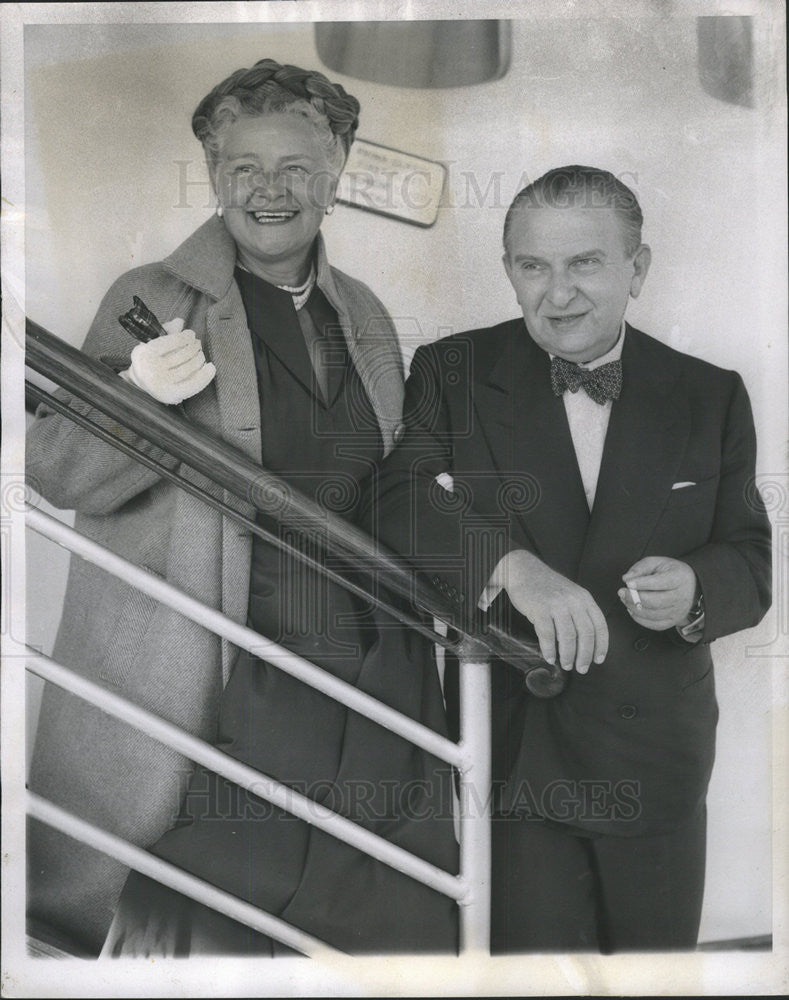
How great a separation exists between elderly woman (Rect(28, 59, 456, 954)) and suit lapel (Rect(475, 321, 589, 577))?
179mm

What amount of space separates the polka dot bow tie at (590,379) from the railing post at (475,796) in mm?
472

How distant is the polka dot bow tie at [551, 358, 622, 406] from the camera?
6.44 ft

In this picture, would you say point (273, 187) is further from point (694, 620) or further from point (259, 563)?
point (694, 620)

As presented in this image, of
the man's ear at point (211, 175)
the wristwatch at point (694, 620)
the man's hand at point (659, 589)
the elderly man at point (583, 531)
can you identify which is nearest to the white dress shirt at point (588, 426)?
the elderly man at point (583, 531)

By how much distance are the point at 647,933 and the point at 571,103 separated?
1.47 m

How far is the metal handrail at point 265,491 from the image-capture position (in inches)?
75.5

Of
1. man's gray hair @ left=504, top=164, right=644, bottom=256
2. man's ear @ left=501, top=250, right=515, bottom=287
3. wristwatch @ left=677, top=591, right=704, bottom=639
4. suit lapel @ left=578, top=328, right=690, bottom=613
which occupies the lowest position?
wristwatch @ left=677, top=591, right=704, bottom=639

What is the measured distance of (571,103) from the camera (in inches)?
78.7

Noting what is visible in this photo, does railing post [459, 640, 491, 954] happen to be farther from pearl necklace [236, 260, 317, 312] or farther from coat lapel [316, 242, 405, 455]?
pearl necklace [236, 260, 317, 312]

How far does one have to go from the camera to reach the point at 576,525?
77.3 inches

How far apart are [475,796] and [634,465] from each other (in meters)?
0.64

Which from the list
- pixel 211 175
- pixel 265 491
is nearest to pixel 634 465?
pixel 265 491

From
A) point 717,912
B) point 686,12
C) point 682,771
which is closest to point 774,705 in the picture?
point 682,771

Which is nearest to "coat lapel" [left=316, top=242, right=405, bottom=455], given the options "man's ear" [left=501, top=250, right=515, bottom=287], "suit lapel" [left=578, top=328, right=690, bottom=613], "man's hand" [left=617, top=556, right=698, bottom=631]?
"man's ear" [left=501, top=250, right=515, bottom=287]
